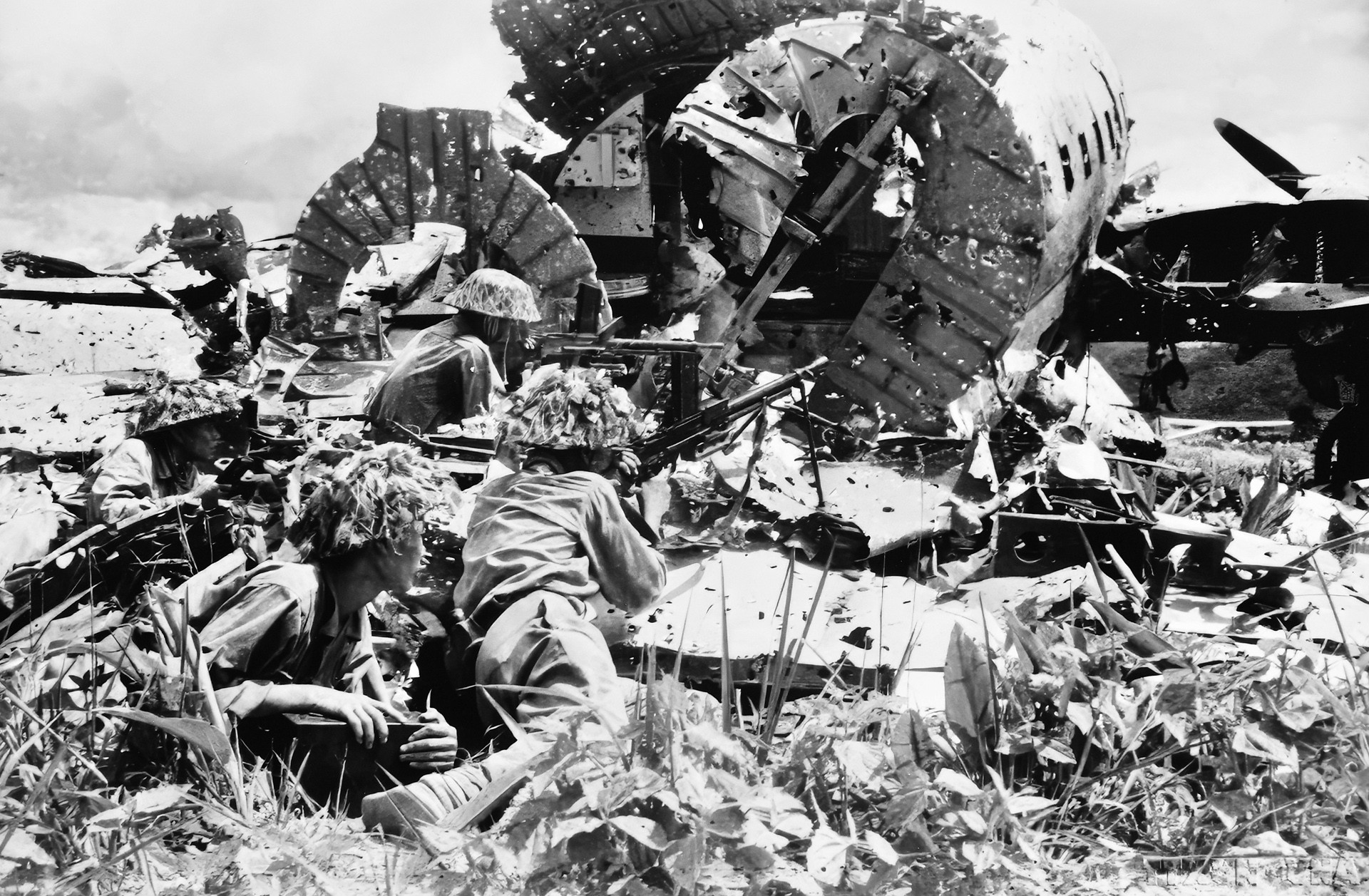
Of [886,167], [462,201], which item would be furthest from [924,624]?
[886,167]

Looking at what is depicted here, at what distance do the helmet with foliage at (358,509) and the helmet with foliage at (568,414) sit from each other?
96cm

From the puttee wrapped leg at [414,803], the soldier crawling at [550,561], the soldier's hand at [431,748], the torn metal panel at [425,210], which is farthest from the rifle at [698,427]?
the puttee wrapped leg at [414,803]

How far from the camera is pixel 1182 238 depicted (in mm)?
9211

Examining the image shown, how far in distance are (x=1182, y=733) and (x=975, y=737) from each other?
1.50ft

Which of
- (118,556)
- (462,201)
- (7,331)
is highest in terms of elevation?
(462,201)

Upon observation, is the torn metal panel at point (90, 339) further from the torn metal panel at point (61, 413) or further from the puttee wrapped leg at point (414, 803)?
the puttee wrapped leg at point (414, 803)

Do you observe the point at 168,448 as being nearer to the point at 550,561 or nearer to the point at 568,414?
the point at 568,414

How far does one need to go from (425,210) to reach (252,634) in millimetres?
4803

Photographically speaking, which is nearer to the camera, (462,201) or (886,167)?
(462,201)

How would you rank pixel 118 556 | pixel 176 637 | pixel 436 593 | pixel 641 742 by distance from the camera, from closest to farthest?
pixel 641 742, pixel 176 637, pixel 118 556, pixel 436 593

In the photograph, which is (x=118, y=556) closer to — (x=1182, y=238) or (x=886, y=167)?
(x=886, y=167)

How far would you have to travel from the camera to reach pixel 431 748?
2.76m

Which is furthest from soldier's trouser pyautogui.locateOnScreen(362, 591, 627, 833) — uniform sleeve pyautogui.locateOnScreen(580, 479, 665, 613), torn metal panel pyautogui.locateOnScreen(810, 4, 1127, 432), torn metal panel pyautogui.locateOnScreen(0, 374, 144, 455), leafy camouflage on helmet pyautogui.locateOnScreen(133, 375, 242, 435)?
torn metal panel pyautogui.locateOnScreen(810, 4, 1127, 432)

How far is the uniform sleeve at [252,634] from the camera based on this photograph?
2.66 metres
